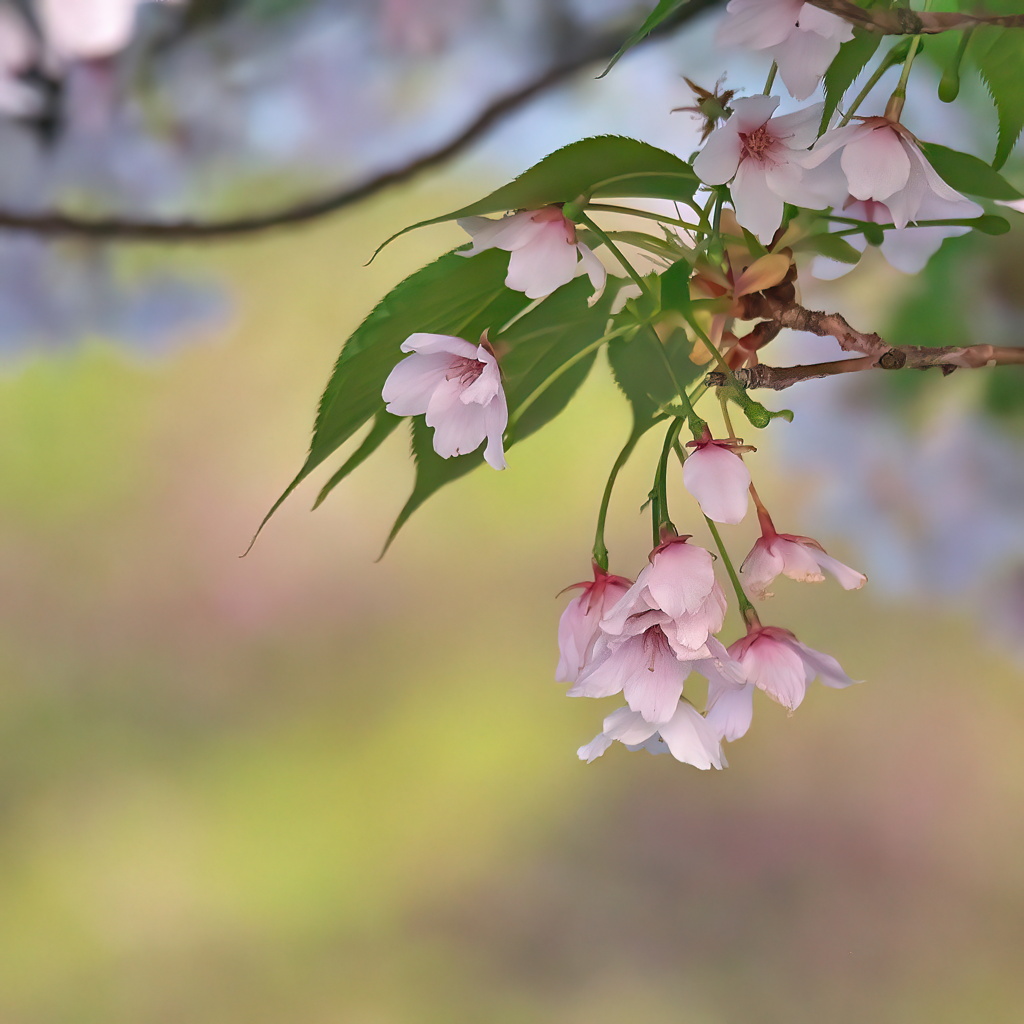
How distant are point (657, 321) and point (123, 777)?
2.18ft

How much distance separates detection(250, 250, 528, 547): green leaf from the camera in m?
0.38

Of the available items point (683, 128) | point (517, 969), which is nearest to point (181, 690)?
point (517, 969)

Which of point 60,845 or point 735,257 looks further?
point 60,845

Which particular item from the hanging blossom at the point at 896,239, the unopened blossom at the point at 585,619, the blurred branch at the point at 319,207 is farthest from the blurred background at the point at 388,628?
the unopened blossom at the point at 585,619

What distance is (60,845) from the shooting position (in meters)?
0.80

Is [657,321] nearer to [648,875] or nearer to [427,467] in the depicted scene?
[427,467]

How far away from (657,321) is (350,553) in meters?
0.46

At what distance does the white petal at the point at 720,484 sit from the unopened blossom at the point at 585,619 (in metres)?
0.08

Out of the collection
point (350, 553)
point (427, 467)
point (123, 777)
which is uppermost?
point (427, 467)

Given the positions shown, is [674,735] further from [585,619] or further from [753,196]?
[753,196]

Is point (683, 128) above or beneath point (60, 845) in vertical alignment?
above

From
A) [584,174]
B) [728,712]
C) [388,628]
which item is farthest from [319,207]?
[728,712]

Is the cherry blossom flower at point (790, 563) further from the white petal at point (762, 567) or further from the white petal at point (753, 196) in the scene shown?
the white petal at point (753, 196)

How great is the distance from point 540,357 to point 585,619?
138 millimetres
